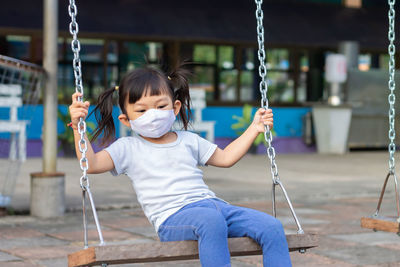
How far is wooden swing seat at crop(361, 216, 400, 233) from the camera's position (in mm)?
4464

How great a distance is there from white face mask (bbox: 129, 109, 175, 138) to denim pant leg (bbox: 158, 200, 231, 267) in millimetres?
376

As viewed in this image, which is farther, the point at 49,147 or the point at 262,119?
the point at 49,147

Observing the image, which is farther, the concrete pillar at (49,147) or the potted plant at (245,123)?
the potted plant at (245,123)

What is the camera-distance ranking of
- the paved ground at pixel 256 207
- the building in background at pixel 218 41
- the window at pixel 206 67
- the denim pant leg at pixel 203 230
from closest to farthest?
the denim pant leg at pixel 203 230 < the paved ground at pixel 256 207 < the building in background at pixel 218 41 < the window at pixel 206 67

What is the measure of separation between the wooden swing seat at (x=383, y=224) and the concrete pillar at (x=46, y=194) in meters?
3.66

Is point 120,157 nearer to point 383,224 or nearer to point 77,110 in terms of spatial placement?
point 77,110

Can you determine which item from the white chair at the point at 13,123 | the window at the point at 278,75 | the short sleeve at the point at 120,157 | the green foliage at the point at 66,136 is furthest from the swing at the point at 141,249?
the window at the point at 278,75

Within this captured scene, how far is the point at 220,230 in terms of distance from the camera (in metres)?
3.63

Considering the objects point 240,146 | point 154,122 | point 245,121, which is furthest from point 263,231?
point 245,121

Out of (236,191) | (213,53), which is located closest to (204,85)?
(213,53)

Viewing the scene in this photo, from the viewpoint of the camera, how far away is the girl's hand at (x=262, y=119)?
411 cm

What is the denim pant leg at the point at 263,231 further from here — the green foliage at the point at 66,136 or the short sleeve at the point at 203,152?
the green foliage at the point at 66,136

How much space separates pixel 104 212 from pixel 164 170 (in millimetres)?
4389

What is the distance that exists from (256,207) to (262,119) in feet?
15.1
